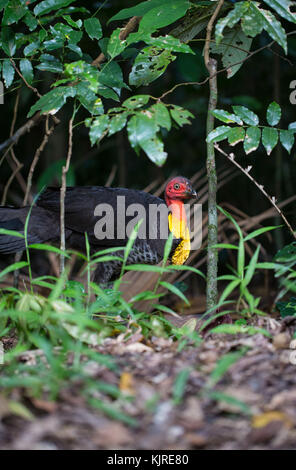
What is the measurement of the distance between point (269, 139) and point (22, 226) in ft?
5.82

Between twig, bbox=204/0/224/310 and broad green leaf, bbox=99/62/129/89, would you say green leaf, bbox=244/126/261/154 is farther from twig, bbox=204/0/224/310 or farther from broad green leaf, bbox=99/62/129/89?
broad green leaf, bbox=99/62/129/89

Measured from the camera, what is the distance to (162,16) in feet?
6.99

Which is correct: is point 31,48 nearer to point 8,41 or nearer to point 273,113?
point 8,41

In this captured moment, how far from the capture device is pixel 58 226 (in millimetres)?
3414

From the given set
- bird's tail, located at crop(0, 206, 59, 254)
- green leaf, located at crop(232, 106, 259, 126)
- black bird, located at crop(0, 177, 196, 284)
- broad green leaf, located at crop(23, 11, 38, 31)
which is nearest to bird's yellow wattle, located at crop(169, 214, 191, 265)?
black bird, located at crop(0, 177, 196, 284)

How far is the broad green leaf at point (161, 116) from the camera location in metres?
1.78

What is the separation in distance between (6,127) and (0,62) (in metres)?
3.32

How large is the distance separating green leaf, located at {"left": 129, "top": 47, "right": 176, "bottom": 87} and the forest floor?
136 cm

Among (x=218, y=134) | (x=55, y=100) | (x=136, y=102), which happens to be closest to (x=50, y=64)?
(x=55, y=100)

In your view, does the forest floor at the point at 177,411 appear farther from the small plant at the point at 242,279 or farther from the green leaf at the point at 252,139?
the green leaf at the point at 252,139

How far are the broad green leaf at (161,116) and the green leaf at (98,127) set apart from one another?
168mm

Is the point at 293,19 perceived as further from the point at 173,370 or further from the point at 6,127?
the point at 6,127

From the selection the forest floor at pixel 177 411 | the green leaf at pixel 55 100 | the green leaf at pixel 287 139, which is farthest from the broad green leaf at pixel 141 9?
the forest floor at pixel 177 411
